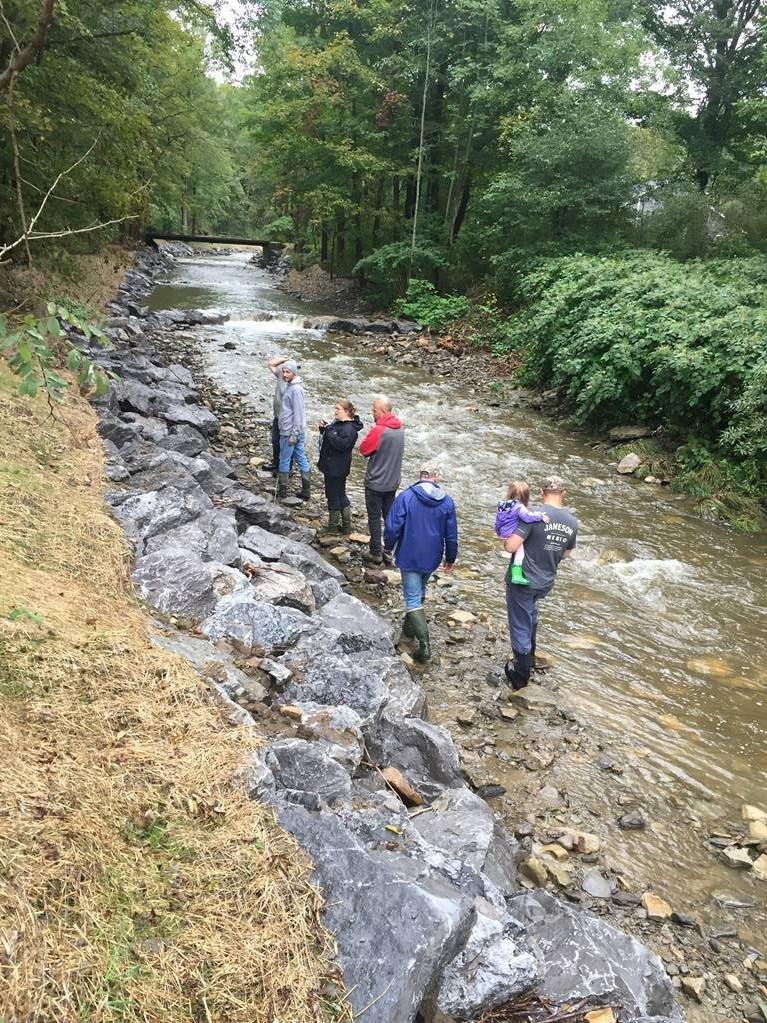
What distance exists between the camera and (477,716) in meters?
5.71

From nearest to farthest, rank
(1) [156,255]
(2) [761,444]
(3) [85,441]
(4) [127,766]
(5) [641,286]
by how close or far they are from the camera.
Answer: (4) [127,766]
(3) [85,441]
(2) [761,444]
(5) [641,286]
(1) [156,255]

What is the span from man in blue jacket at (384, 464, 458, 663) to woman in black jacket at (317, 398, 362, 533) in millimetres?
2042

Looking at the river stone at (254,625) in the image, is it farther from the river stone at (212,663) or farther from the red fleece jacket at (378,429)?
the red fleece jacket at (378,429)

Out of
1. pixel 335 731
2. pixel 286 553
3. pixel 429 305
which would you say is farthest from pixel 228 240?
pixel 335 731

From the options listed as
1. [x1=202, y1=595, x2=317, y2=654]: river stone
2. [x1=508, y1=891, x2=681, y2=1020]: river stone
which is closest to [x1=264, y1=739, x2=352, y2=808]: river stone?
[x1=508, y1=891, x2=681, y2=1020]: river stone

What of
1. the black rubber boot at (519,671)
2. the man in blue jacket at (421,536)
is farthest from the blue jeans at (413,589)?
the black rubber boot at (519,671)

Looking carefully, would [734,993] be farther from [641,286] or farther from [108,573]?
[641,286]

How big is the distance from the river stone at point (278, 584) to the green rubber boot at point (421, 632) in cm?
100

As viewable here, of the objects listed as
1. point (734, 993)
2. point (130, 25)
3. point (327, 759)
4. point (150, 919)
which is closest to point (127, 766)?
point (150, 919)

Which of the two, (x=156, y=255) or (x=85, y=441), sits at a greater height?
(x=156, y=255)

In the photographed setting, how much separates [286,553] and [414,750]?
293 centimetres

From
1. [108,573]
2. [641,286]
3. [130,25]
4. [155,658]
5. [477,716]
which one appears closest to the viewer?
[155,658]

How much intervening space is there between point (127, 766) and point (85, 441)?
571 centimetres

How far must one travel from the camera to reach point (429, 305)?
24.0 meters
